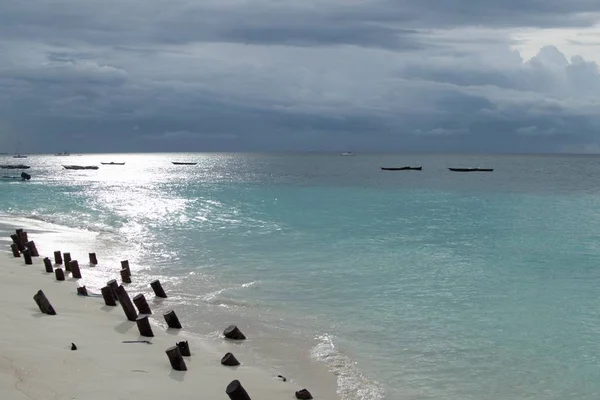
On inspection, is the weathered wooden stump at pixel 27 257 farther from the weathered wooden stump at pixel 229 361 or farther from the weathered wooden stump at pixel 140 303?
the weathered wooden stump at pixel 229 361

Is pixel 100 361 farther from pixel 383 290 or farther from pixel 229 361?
pixel 383 290

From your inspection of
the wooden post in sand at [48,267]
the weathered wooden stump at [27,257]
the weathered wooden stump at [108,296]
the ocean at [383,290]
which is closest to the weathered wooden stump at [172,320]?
the ocean at [383,290]

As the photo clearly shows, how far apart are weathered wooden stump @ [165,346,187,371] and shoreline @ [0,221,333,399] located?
130mm

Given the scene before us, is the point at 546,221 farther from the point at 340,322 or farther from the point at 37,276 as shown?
the point at 37,276

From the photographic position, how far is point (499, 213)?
49.8 m

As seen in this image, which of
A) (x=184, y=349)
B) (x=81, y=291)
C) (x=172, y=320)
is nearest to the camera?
(x=184, y=349)

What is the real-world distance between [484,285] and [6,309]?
15.0m

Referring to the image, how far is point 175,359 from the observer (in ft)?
36.7

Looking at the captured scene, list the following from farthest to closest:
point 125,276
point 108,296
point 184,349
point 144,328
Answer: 1. point 125,276
2. point 108,296
3. point 144,328
4. point 184,349

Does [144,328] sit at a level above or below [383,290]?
above

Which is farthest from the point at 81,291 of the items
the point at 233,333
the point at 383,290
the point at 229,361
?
the point at 383,290

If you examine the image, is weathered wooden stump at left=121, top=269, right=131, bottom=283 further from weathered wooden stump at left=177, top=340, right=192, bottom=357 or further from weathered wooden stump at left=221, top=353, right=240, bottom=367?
weathered wooden stump at left=221, top=353, right=240, bottom=367

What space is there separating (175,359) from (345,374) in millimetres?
3350

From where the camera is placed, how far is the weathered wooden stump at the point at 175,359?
1113 centimetres
